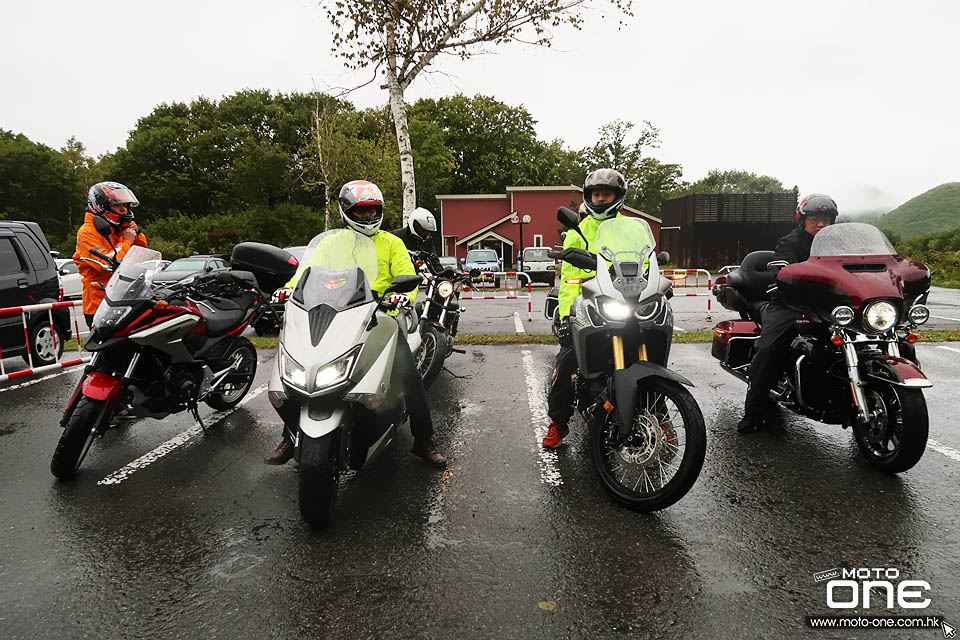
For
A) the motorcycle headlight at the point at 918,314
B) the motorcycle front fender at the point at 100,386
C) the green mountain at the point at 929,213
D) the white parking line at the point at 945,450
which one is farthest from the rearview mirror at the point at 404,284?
the green mountain at the point at 929,213

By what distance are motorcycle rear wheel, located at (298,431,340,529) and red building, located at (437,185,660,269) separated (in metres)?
35.4

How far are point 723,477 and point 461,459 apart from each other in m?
1.81

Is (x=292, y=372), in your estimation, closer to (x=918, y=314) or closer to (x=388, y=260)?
(x=388, y=260)

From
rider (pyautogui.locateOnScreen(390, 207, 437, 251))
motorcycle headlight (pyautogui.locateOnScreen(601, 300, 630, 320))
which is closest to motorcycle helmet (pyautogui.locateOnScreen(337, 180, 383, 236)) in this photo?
motorcycle headlight (pyautogui.locateOnScreen(601, 300, 630, 320))

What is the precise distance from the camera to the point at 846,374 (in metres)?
3.68

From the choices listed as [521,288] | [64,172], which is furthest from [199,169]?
[521,288]

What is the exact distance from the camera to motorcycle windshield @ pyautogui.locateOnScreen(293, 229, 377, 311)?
3.08 m

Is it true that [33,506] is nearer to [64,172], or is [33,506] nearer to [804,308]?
[804,308]

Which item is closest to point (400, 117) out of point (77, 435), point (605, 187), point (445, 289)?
point (445, 289)

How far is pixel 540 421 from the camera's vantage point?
484cm

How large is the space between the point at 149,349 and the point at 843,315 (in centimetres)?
483

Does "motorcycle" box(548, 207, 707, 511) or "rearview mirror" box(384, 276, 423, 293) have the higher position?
"rearview mirror" box(384, 276, 423, 293)

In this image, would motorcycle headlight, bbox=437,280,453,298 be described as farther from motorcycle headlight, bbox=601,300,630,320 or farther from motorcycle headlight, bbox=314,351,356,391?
motorcycle headlight, bbox=314,351,356,391

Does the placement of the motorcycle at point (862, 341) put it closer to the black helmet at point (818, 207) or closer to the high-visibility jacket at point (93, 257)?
the black helmet at point (818, 207)
